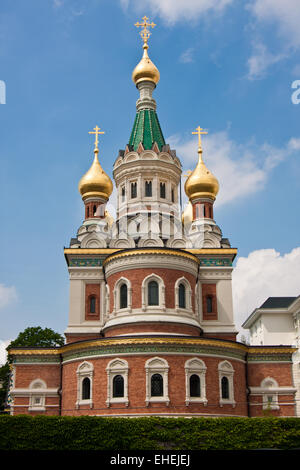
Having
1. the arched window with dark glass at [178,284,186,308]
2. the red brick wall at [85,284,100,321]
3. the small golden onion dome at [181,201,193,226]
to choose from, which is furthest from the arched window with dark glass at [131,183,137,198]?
the arched window with dark glass at [178,284,186,308]

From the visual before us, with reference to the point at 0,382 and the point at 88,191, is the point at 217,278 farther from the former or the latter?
the point at 0,382

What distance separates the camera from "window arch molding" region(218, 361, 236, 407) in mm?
26734

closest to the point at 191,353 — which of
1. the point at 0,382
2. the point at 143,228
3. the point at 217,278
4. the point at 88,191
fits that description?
the point at 217,278

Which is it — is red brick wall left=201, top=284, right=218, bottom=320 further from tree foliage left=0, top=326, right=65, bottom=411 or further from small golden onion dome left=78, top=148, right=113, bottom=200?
tree foliage left=0, top=326, right=65, bottom=411

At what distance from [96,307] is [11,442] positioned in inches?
464

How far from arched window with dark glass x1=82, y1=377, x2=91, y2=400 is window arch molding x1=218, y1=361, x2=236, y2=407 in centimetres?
599

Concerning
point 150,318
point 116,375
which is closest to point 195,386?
point 116,375

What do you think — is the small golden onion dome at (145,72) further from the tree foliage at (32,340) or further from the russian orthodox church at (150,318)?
the tree foliage at (32,340)

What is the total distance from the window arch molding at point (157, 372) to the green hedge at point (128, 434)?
3.99m

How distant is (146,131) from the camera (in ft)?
123

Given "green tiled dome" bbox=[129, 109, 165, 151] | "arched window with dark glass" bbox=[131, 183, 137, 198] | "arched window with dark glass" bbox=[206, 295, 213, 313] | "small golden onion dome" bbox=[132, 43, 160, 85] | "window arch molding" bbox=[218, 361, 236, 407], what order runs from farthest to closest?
"small golden onion dome" bbox=[132, 43, 160, 85] < "green tiled dome" bbox=[129, 109, 165, 151] < "arched window with dark glass" bbox=[131, 183, 137, 198] < "arched window with dark glass" bbox=[206, 295, 213, 313] < "window arch molding" bbox=[218, 361, 236, 407]
